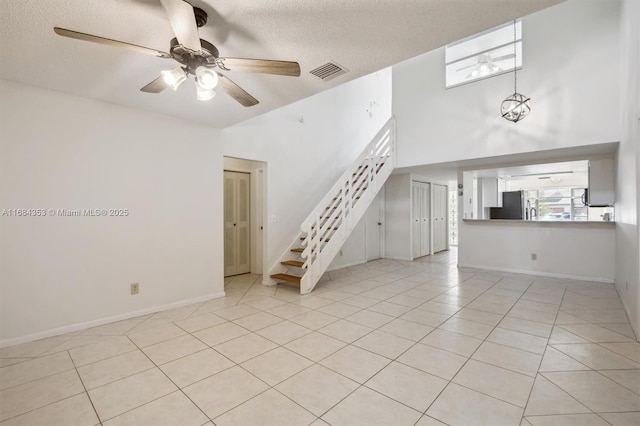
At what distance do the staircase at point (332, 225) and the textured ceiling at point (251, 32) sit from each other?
2.41m

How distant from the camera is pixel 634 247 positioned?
282 centimetres

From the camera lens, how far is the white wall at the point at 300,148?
4.69 m

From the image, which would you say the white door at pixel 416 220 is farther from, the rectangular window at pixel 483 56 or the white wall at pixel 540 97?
the rectangular window at pixel 483 56

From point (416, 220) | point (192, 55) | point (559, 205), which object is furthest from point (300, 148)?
point (559, 205)

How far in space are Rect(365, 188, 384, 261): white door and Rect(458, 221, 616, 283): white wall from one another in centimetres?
188

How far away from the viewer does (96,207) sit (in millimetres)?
3111

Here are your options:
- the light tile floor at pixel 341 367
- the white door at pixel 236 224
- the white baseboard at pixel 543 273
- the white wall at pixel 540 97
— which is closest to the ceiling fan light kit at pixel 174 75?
the light tile floor at pixel 341 367

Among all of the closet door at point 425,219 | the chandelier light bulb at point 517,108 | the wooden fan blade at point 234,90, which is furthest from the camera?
the closet door at point 425,219

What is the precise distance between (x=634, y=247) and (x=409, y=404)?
9.48 ft

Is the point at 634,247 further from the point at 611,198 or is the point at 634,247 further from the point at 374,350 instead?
the point at 374,350

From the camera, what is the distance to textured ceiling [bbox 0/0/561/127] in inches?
66.6

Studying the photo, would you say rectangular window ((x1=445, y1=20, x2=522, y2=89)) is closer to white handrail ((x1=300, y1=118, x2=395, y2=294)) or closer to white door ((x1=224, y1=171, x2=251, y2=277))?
white handrail ((x1=300, y1=118, x2=395, y2=294))

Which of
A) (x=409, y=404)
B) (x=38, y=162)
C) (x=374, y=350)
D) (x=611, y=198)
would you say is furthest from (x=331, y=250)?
(x=611, y=198)

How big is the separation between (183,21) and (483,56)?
5.30 meters
